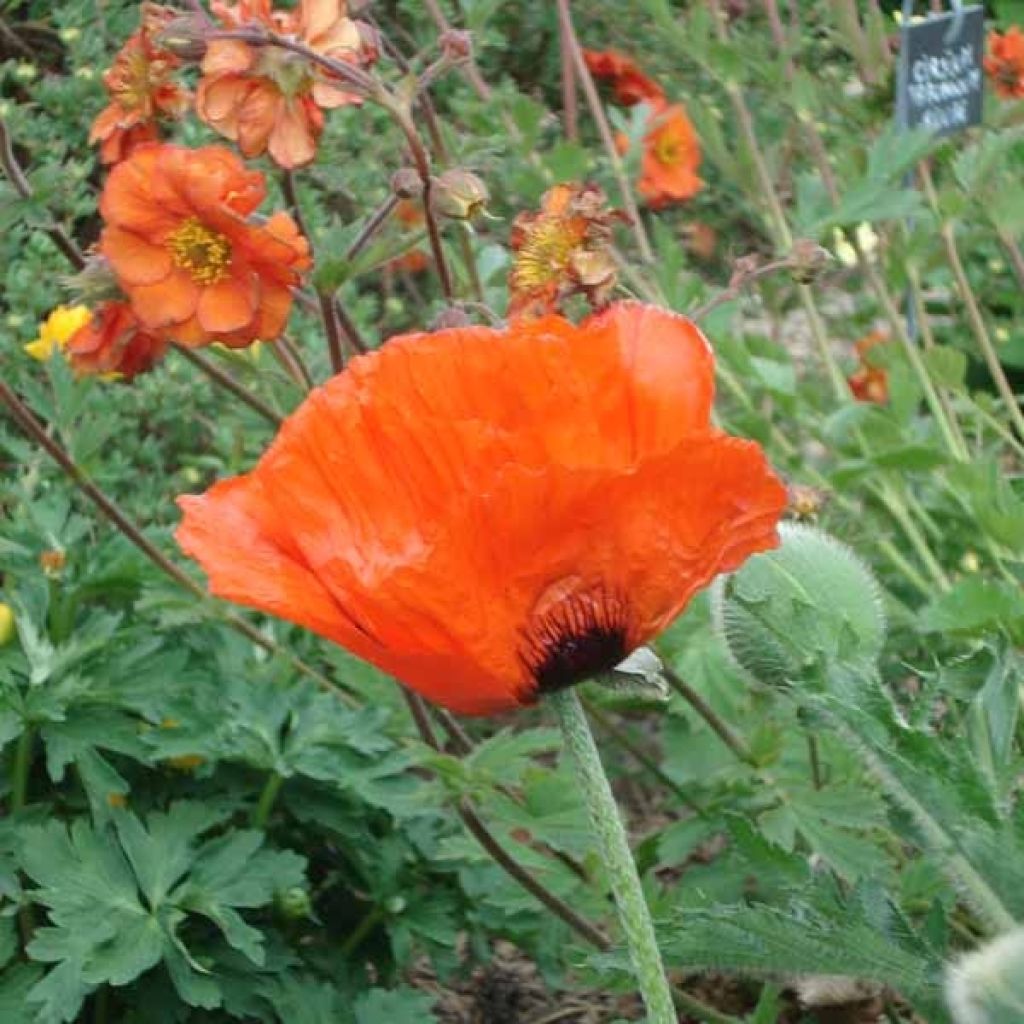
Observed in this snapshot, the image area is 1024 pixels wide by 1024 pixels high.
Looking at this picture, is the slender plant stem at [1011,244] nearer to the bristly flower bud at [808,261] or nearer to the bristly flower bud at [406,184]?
the bristly flower bud at [808,261]

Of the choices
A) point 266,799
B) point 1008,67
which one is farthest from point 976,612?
point 1008,67

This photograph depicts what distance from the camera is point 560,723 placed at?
806 mm

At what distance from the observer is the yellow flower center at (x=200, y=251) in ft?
4.64

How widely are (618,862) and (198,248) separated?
0.77 m

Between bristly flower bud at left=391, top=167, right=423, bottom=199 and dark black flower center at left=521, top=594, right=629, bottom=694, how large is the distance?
613 millimetres

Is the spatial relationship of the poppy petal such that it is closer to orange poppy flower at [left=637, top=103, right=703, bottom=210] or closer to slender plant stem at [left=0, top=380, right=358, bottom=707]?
slender plant stem at [left=0, top=380, right=358, bottom=707]

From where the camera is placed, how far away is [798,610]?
90cm

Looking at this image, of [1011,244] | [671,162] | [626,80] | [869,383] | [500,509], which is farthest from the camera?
[626,80]

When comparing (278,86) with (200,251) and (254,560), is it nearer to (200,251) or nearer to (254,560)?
(200,251)

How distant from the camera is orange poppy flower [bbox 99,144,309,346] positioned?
1425 mm

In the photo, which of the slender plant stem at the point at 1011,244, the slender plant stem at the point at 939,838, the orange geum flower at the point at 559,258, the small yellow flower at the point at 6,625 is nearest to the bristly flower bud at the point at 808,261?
the orange geum flower at the point at 559,258

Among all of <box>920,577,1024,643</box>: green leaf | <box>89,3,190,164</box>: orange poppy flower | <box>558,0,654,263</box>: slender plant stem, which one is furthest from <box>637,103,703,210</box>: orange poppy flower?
<box>920,577,1024,643</box>: green leaf

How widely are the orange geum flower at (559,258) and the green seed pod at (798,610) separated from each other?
11.2 inches

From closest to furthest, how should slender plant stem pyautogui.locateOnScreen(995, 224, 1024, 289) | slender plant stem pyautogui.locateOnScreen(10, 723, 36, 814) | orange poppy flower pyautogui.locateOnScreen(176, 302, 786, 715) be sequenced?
1. orange poppy flower pyautogui.locateOnScreen(176, 302, 786, 715)
2. slender plant stem pyautogui.locateOnScreen(10, 723, 36, 814)
3. slender plant stem pyautogui.locateOnScreen(995, 224, 1024, 289)
